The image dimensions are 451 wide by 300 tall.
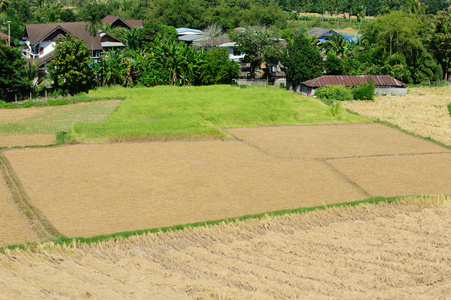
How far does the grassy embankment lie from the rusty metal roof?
296 centimetres

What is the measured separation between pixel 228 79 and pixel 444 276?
32.5 m

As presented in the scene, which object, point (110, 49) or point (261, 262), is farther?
point (110, 49)

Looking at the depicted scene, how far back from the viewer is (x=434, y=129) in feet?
99.7

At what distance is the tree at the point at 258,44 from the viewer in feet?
150

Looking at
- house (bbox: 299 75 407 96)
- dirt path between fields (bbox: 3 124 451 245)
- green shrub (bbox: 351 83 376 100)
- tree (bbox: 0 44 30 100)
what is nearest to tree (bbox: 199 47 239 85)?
house (bbox: 299 75 407 96)

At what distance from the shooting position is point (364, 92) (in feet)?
129

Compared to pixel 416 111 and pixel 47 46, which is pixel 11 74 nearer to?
pixel 47 46

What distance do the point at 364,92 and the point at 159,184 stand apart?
24.6m

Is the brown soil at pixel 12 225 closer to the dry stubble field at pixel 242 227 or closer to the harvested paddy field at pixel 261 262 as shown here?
the dry stubble field at pixel 242 227

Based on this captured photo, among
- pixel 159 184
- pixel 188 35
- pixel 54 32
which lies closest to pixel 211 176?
pixel 159 184

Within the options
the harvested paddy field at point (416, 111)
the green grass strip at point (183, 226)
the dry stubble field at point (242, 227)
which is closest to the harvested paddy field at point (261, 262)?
the dry stubble field at point (242, 227)

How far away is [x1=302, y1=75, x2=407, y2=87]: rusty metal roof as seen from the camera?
135ft

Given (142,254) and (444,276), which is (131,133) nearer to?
(142,254)

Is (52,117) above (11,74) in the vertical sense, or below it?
below
